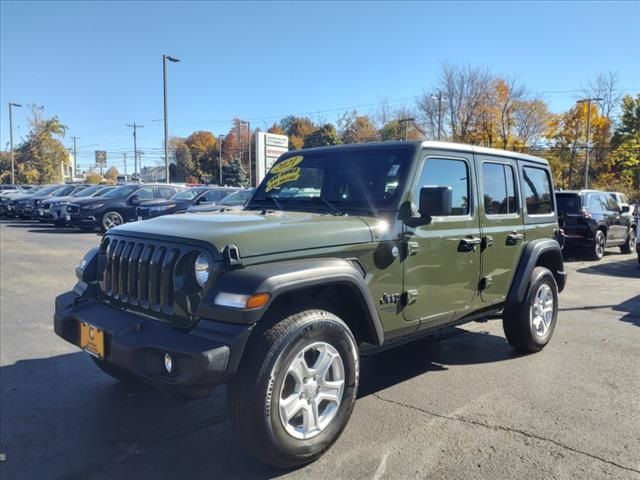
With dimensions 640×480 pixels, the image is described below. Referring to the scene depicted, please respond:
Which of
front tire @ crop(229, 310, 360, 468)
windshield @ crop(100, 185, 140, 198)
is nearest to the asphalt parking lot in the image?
front tire @ crop(229, 310, 360, 468)

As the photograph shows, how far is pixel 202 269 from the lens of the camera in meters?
2.93

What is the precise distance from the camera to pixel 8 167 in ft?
191

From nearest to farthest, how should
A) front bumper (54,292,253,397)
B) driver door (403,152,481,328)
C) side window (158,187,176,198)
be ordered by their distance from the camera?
front bumper (54,292,253,397) < driver door (403,152,481,328) < side window (158,187,176,198)

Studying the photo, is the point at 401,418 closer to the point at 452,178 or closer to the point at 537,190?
the point at 452,178

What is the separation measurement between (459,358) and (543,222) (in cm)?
167

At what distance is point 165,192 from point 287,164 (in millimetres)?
14700

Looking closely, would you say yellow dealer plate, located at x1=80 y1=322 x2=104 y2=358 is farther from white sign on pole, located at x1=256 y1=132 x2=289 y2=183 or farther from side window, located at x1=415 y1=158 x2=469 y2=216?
white sign on pole, located at x1=256 y1=132 x2=289 y2=183

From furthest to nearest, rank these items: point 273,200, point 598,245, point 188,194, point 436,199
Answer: point 188,194
point 598,245
point 273,200
point 436,199

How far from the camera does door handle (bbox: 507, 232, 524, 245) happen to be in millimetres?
4836

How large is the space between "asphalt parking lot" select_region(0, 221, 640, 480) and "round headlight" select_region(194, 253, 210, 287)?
110 cm

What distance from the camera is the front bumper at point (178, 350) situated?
8.75 ft

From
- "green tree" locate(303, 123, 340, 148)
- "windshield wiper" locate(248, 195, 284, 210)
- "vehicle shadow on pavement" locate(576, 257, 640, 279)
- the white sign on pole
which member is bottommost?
"vehicle shadow on pavement" locate(576, 257, 640, 279)

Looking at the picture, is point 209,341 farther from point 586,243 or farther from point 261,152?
point 261,152

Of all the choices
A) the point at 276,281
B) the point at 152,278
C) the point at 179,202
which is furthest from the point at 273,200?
the point at 179,202
